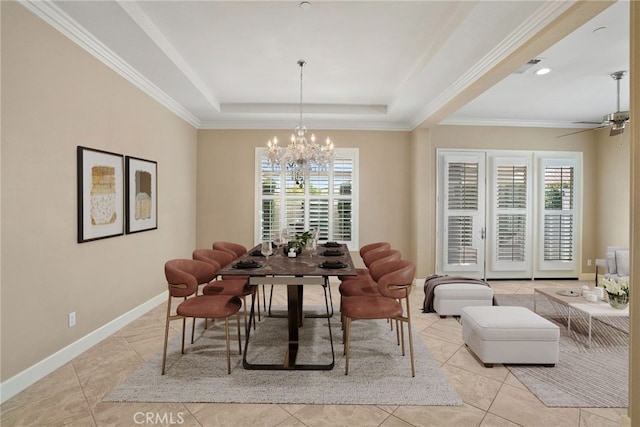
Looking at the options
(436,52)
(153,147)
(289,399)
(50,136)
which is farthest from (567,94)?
(50,136)

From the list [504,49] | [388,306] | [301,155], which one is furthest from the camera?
[301,155]

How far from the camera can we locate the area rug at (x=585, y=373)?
91.8 inches

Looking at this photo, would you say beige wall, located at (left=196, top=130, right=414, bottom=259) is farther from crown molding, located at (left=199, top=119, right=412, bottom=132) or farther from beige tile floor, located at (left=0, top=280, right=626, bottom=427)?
beige tile floor, located at (left=0, top=280, right=626, bottom=427)

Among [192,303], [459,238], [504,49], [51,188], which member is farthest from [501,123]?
[51,188]

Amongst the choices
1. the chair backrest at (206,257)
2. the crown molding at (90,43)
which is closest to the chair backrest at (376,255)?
the chair backrest at (206,257)

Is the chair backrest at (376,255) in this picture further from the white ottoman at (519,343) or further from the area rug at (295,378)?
the white ottoman at (519,343)

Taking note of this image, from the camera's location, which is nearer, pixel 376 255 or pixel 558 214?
pixel 376 255

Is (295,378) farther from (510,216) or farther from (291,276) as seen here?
(510,216)

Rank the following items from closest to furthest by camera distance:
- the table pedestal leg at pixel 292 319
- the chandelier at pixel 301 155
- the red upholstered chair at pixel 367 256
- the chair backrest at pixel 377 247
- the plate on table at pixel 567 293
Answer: the table pedestal leg at pixel 292 319, the plate on table at pixel 567 293, the red upholstered chair at pixel 367 256, the chandelier at pixel 301 155, the chair backrest at pixel 377 247

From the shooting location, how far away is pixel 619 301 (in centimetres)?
312

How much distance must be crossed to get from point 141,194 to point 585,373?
16.0 ft

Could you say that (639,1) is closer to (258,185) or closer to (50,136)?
(50,136)

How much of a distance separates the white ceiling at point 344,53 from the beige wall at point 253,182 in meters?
0.60

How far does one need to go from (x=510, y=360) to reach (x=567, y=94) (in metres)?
4.00
